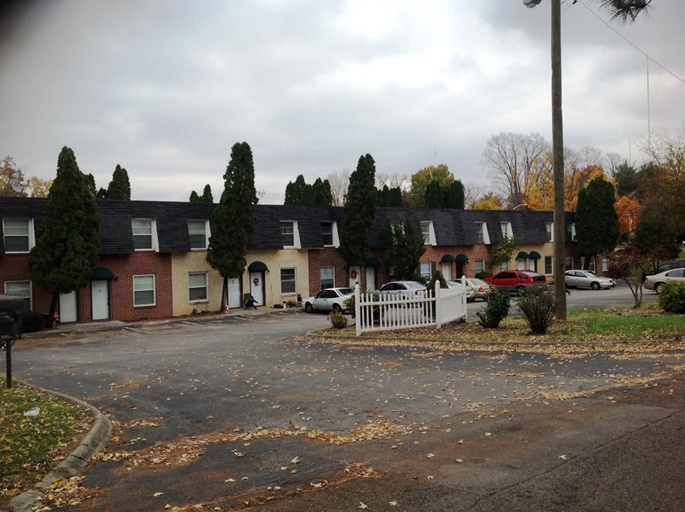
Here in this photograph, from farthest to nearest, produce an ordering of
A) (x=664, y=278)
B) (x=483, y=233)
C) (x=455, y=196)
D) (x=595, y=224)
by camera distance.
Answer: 1. (x=455, y=196)
2. (x=595, y=224)
3. (x=483, y=233)
4. (x=664, y=278)

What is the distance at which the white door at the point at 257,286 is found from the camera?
124 feet

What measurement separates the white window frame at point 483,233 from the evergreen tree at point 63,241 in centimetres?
2942

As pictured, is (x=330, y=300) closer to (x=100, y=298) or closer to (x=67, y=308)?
(x=100, y=298)

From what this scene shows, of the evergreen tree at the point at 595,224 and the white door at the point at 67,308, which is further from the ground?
the evergreen tree at the point at 595,224

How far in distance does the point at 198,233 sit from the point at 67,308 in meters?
8.05

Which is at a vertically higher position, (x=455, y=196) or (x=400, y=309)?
(x=455, y=196)

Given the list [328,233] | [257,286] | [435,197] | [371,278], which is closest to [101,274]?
[257,286]

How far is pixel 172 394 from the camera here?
1126 cm

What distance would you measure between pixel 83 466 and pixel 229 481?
6.33ft

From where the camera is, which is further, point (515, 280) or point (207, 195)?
point (207, 195)

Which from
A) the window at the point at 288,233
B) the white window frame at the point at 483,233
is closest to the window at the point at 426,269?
the white window frame at the point at 483,233

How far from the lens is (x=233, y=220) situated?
35062mm

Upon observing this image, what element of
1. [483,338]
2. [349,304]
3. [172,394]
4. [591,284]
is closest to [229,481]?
[172,394]

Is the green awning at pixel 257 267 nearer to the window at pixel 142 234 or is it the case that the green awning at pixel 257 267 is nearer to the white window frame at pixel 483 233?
the window at pixel 142 234
